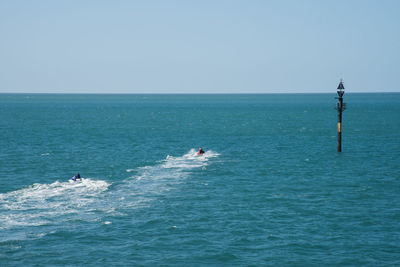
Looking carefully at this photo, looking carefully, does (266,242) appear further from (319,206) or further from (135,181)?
(135,181)

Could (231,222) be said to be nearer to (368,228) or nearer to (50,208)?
(368,228)

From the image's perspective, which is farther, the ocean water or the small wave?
the small wave

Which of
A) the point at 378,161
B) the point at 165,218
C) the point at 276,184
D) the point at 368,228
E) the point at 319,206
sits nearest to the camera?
the point at 368,228

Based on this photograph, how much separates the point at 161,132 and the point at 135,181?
60611 millimetres

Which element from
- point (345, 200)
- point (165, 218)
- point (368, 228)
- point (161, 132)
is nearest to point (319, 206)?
point (345, 200)

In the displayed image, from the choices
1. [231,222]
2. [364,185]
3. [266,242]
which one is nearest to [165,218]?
[231,222]

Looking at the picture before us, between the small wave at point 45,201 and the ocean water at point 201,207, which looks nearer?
the ocean water at point 201,207

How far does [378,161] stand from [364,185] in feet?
55.6

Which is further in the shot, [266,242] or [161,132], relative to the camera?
[161,132]

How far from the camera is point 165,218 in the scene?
36.8m

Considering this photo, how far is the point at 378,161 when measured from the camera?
63.4 m

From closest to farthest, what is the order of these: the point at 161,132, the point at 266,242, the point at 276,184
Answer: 1. the point at 266,242
2. the point at 276,184
3. the point at 161,132

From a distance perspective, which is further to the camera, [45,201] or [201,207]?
[45,201]

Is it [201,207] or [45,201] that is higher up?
[45,201]
